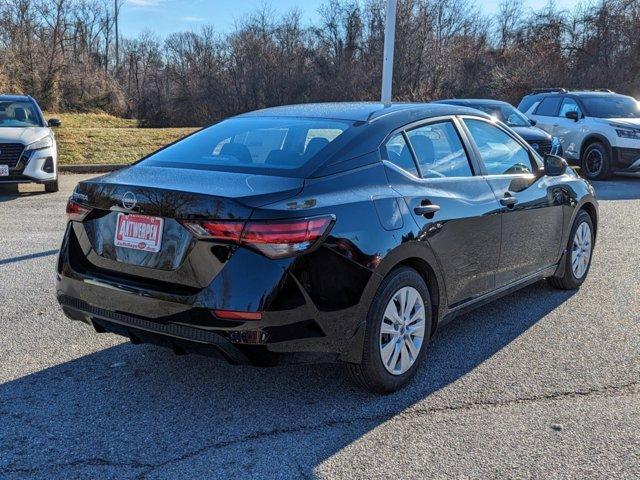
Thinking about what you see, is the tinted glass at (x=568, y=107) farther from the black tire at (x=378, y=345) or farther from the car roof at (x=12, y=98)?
the black tire at (x=378, y=345)

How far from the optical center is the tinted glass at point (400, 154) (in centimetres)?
385

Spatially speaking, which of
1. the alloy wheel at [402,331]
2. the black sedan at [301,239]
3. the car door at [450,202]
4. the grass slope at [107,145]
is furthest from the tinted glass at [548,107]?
the alloy wheel at [402,331]

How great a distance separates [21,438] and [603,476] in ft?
8.86

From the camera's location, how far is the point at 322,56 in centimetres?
3778

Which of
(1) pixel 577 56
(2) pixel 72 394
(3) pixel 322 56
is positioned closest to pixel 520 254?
(2) pixel 72 394

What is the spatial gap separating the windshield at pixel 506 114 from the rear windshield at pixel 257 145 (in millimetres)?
10518

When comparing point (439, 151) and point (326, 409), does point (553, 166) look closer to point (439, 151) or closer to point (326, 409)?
point (439, 151)

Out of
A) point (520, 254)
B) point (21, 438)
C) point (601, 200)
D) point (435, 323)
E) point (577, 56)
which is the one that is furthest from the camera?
point (577, 56)

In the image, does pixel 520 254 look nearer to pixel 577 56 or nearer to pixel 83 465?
pixel 83 465

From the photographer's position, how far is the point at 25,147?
10562mm

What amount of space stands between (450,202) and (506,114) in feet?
35.6

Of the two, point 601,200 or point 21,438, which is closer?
point 21,438

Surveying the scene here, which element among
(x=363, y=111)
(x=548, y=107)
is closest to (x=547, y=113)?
(x=548, y=107)

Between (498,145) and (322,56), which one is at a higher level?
(322,56)
